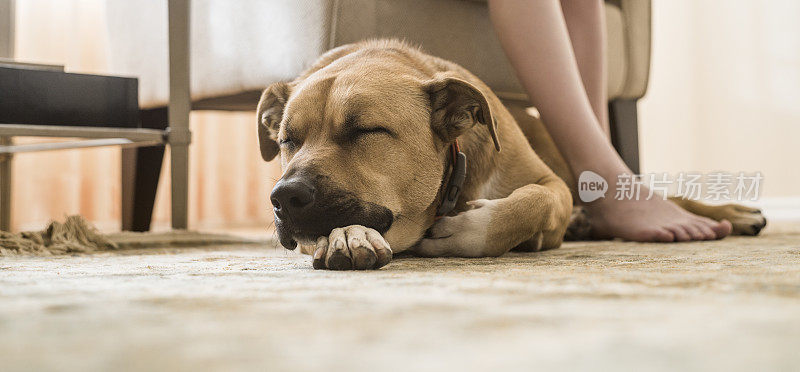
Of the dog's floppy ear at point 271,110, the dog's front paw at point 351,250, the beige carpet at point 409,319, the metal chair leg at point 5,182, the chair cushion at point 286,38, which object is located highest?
the chair cushion at point 286,38

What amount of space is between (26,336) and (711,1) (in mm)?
4216

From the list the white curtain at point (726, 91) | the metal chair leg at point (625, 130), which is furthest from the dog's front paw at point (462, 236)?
the white curtain at point (726, 91)

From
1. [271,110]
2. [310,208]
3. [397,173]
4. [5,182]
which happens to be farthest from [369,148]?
[5,182]

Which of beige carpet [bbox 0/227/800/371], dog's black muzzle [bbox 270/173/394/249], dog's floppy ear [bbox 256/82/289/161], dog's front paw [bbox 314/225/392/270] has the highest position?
dog's floppy ear [bbox 256/82/289/161]

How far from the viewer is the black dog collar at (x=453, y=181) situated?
125cm

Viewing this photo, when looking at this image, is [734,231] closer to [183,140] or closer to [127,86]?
[183,140]

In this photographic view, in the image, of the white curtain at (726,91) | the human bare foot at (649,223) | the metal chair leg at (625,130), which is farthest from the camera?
the white curtain at (726,91)

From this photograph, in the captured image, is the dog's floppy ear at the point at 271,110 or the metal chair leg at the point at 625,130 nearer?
the dog's floppy ear at the point at 271,110

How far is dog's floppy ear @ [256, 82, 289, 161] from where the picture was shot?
1.38m

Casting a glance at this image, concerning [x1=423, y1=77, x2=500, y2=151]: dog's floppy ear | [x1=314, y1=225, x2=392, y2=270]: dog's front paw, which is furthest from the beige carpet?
[x1=423, y1=77, x2=500, y2=151]: dog's floppy ear

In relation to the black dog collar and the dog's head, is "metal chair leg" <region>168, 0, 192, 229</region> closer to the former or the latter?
the dog's head

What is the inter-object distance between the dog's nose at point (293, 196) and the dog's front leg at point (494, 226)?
0.89ft

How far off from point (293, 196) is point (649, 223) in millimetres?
913

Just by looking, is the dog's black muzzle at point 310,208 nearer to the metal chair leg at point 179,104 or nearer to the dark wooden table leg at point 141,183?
the metal chair leg at point 179,104
